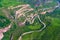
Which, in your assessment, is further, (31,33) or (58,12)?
(58,12)

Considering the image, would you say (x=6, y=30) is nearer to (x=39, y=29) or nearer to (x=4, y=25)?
(x=4, y=25)

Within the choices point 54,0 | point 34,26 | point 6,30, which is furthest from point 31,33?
point 54,0

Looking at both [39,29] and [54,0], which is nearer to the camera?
[39,29]

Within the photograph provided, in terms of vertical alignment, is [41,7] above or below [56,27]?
above

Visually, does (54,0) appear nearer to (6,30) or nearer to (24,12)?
(24,12)

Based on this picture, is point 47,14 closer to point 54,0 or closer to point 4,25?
point 54,0

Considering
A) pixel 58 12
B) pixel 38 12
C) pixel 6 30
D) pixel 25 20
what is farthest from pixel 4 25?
pixel 58 12

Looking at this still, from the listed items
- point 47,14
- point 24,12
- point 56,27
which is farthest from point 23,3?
point 56,27
